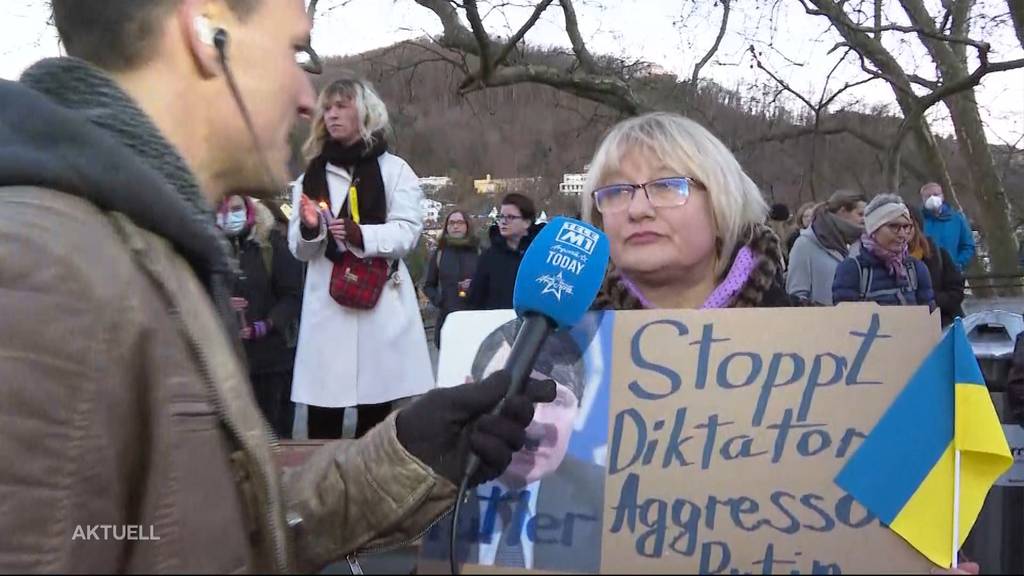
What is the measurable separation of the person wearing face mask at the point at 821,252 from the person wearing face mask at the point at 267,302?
336cm

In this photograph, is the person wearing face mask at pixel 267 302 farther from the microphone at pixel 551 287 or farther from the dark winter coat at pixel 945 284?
the dark winter coat at pixel 945 284

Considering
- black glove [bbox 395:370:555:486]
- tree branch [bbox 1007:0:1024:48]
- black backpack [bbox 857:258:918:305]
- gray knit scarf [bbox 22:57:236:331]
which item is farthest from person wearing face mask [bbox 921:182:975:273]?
gray knit scarf [bbox 22:57:236:331]

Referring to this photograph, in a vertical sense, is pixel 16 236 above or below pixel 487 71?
below

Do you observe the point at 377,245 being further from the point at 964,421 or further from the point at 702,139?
the point at 964,421

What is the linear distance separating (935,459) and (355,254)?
2897 mm

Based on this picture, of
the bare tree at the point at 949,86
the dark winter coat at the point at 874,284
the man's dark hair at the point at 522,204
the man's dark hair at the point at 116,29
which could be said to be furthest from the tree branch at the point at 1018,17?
the man's dark hair at the point at 116,29

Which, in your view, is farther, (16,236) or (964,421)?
(964,421)

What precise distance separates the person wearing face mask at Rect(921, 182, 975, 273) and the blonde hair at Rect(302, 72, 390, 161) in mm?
6256

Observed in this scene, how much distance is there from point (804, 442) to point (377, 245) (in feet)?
8.82

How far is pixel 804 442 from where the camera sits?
4.74 ft

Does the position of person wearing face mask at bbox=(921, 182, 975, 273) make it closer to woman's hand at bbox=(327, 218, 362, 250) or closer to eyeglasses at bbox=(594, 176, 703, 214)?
woman's hand at bbox=(327, 218, 362, 250)

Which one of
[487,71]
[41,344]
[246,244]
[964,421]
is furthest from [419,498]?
[487,71]

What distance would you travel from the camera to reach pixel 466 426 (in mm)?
1308

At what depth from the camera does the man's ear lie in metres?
1.16
